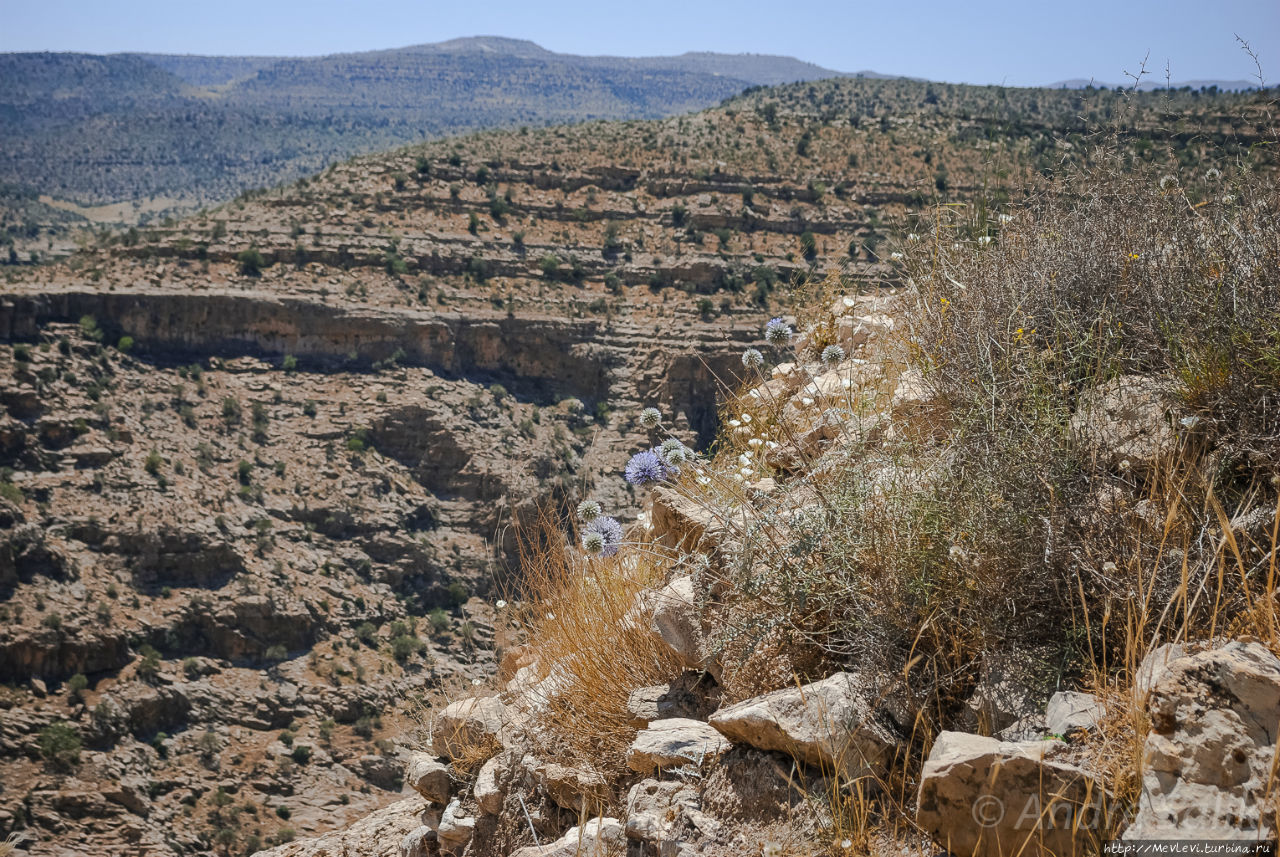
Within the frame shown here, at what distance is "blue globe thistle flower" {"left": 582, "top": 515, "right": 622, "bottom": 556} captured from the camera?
3490mm

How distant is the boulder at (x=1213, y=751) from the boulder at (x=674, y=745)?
1.16 m

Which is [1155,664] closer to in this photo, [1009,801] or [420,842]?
[1009,801]

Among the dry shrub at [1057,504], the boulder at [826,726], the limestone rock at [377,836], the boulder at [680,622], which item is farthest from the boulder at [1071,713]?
the limestone rock at [377,836]

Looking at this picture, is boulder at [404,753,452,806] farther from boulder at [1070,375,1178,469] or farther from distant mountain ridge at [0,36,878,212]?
distant mountain ridge at [0,36,878,212]

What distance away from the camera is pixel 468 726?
12.2 ft

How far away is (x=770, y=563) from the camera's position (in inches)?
107

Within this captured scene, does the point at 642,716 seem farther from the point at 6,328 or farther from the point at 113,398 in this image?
the point at 6,328

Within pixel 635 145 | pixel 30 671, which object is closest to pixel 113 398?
pixel 30 671

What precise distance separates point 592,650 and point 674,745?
753 millimetres

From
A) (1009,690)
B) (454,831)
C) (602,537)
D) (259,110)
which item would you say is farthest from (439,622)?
(259,110)

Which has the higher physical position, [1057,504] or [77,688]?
[1057,504]

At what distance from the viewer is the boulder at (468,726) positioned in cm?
363

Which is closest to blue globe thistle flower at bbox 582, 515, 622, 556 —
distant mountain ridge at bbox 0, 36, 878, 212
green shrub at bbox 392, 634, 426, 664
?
green shrub at bbox 392, 634, 426, 664

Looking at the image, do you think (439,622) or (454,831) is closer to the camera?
(454,831)
